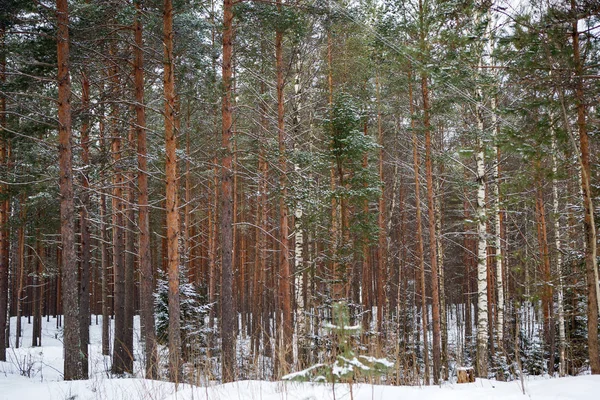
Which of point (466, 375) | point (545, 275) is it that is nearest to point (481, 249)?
point (545, 275)

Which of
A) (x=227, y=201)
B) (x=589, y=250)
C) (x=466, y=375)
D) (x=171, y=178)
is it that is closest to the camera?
(x=466, y=375)

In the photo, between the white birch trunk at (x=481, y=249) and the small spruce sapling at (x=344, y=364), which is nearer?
the small spruce sapling at (x=344, y=364)

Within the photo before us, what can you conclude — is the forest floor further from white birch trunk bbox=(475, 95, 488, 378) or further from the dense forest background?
white birch trunk bbox=(475, 95, 488, 378)

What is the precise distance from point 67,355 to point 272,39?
9.75 meters

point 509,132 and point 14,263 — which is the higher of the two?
point 509,132

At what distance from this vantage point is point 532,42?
6555mm

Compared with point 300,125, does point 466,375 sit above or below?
below

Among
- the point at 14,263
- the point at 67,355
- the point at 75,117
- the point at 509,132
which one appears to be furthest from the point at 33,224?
the point at 509,132

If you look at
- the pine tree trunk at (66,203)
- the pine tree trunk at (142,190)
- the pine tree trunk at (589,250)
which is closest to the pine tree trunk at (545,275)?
the pine tree trunk at (589,250)

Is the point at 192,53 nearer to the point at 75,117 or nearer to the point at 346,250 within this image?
the point at 75,117

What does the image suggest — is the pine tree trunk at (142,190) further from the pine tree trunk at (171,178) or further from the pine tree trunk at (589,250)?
the pine tree trunk at (589,250)

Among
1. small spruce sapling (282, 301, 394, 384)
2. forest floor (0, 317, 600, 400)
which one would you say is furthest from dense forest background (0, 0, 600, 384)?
forest floor (0, 317, 600, 400)

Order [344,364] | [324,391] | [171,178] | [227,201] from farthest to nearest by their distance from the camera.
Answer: [227,201] → [171,178] → [324,391] → [344,364]

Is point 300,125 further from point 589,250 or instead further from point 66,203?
point 589,250
